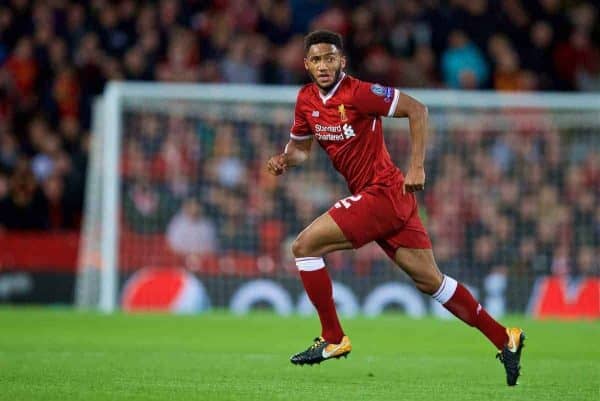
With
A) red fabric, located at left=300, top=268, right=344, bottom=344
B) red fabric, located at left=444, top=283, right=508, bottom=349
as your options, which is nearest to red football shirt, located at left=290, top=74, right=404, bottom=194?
red fabric, located at left=300, top=268, right=344, bottom=344

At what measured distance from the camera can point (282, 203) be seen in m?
16.0

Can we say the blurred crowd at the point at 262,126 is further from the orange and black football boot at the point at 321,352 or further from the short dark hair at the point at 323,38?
the short dark hair at the point at 323,38

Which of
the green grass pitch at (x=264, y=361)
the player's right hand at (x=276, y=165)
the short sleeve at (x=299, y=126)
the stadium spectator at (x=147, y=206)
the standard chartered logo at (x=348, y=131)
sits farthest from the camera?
the stadium spectator at (x=147, y=206)

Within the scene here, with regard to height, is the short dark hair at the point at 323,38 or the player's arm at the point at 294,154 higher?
the short dark hair at the point at 323,38

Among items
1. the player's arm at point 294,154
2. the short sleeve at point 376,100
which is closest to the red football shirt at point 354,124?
the short sleeve at point 376,100

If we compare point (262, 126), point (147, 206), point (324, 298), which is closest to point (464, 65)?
point (262, 126)

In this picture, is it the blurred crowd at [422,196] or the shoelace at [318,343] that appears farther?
the blurred crowd at [422,196]

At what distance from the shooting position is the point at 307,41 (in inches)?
302

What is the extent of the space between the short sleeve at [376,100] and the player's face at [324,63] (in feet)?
0.62

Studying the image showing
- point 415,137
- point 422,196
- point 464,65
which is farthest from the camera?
point 464,65

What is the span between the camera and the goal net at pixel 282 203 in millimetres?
15680

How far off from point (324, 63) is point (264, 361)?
2.42 meters

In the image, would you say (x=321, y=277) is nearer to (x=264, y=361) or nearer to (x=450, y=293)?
(x=450, y=293)

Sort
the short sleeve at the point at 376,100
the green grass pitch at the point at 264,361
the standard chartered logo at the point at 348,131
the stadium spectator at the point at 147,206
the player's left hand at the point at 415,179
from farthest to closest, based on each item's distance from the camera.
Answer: the stadium spectator at the point at 147,206 < the standard chartered logo at the point at 348,131 < the short sleeve at the point at 376,100 < the player's left hand at the point at 415,179 < the green grass pitch at the point at 264,361
